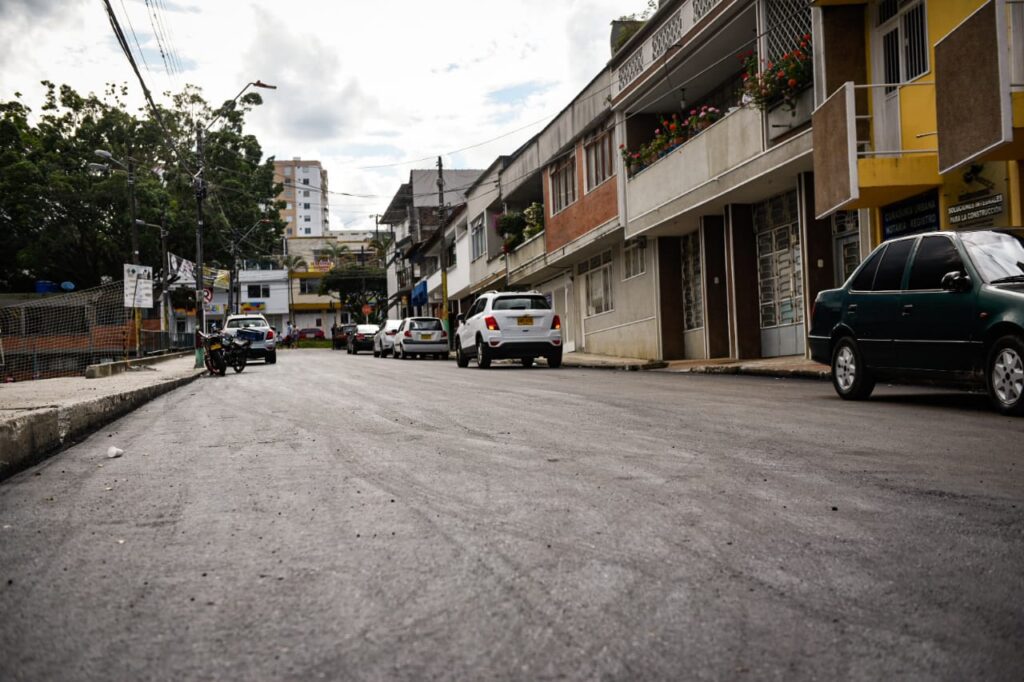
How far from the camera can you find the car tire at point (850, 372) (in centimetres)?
1092

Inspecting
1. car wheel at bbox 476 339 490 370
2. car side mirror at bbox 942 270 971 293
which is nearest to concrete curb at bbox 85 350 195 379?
car wheel at bbox 476 339 490 370

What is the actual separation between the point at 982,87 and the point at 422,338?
27045 millimetres

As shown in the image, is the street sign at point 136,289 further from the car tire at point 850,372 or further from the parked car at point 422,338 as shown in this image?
the car tire at point 850,372

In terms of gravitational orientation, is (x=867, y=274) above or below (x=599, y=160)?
A: below

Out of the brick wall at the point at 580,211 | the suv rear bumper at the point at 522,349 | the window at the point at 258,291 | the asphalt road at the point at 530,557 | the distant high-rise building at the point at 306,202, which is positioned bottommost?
the asphalt road at the point at 530,557

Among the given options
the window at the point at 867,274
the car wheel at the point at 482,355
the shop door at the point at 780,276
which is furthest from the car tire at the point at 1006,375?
the car wheel at the point at 482,355

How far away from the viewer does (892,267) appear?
35.0 feet

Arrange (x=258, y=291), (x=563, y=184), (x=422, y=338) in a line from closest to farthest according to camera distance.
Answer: (x=563, y=184) → (x=422, y=338) → (x=258, y=291)

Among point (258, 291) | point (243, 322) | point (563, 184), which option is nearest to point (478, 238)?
point (563, 184)

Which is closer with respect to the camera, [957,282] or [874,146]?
[957,282]

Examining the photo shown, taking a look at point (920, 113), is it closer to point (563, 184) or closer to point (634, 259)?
point (634, 259)

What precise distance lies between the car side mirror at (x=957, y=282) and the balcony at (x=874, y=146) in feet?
17.0

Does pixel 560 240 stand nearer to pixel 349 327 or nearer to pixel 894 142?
pixel 894 142

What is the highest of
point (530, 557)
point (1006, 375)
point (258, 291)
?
point (258, 291)
